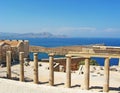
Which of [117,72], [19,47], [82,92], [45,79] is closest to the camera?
[82,92]

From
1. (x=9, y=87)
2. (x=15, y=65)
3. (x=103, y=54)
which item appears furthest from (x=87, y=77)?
(x=15, y=65)

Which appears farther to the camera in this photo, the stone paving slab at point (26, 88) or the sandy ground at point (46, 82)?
the sandy ground at point (46, 82)

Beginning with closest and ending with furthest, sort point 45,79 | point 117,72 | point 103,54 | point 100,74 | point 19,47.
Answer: point 103,54, point 45,79, point 100,74, point 117,72, point 19,47

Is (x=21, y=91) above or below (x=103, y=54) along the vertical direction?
below

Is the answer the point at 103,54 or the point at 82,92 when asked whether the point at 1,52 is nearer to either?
the point at 103,54

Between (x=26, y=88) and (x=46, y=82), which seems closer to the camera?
(x=26, y=88)

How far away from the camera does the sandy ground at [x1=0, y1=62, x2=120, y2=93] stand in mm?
22156

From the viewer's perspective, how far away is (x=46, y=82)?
33.8 m

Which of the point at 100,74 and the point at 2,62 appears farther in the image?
the point at 2,62

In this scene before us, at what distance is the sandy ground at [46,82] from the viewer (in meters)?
22.2

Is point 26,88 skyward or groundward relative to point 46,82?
skyward

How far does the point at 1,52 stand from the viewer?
139 ft

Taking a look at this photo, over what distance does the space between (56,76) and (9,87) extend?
13.3 meters

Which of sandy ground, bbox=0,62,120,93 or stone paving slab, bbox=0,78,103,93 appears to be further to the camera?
sandy ground, bbox=0,62,120,93
